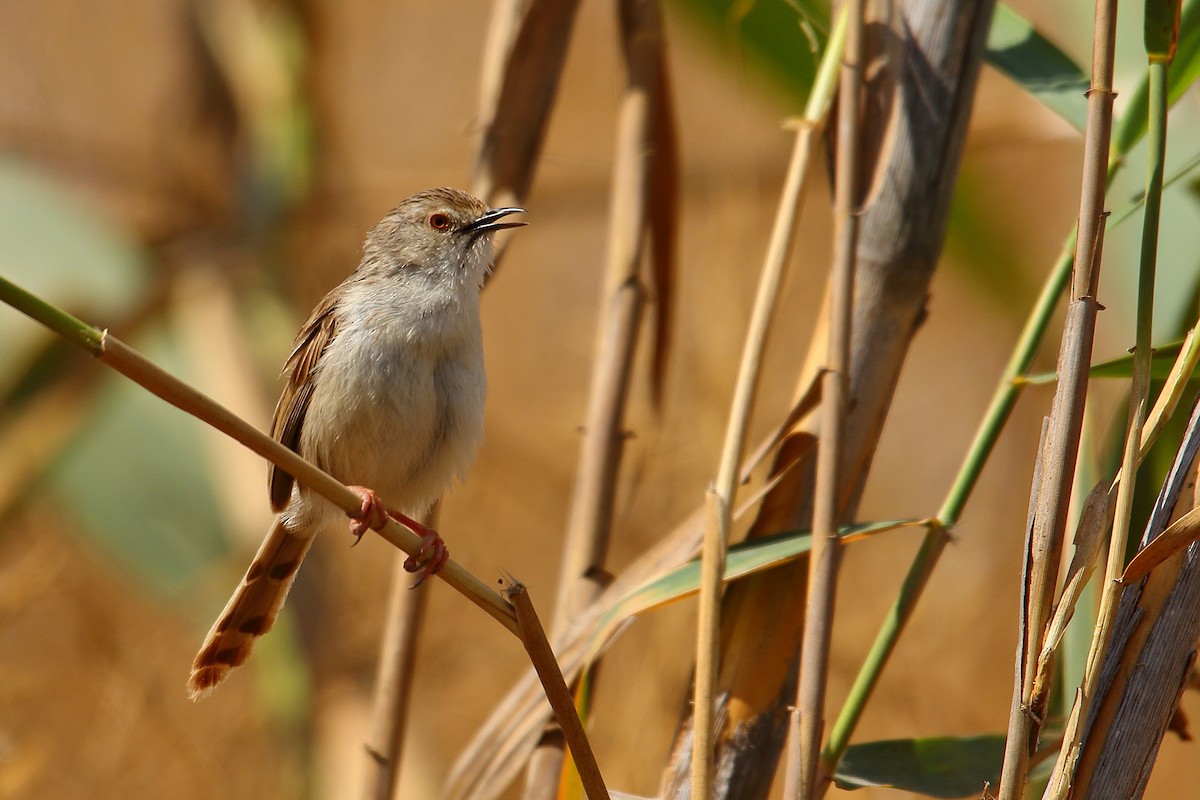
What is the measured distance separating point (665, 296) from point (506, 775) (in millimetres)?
1292

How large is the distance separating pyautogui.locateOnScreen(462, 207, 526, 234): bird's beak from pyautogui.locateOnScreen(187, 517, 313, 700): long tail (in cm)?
94

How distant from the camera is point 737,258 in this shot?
16.6 feet

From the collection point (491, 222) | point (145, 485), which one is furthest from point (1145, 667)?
point (145, 485)

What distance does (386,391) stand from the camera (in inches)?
105

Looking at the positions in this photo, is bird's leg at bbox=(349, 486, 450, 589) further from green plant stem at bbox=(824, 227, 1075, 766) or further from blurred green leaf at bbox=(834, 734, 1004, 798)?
blurred green leaf at bbox=(834, 734, 1004, 798)

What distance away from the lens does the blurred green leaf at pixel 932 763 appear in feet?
6.95

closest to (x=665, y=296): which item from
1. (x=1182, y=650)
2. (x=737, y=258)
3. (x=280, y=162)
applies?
(x=1182, y=650)

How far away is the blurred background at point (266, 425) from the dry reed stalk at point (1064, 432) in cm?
118

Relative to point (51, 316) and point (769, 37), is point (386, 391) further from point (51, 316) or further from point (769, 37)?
point (51, 316)

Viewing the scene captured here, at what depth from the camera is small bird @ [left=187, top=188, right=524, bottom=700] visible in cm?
266

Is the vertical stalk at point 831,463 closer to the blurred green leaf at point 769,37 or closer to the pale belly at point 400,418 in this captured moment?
the blurred green leaf at point 769,37

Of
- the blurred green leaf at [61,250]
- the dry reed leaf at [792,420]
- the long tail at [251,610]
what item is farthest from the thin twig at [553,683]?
the blurred green leaf at [61,250]

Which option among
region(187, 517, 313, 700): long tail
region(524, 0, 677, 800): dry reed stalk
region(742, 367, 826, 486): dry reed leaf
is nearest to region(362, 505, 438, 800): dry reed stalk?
region(524, 0, 677, 800): dry reed stalk

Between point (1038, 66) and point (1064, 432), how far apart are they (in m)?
1.31
